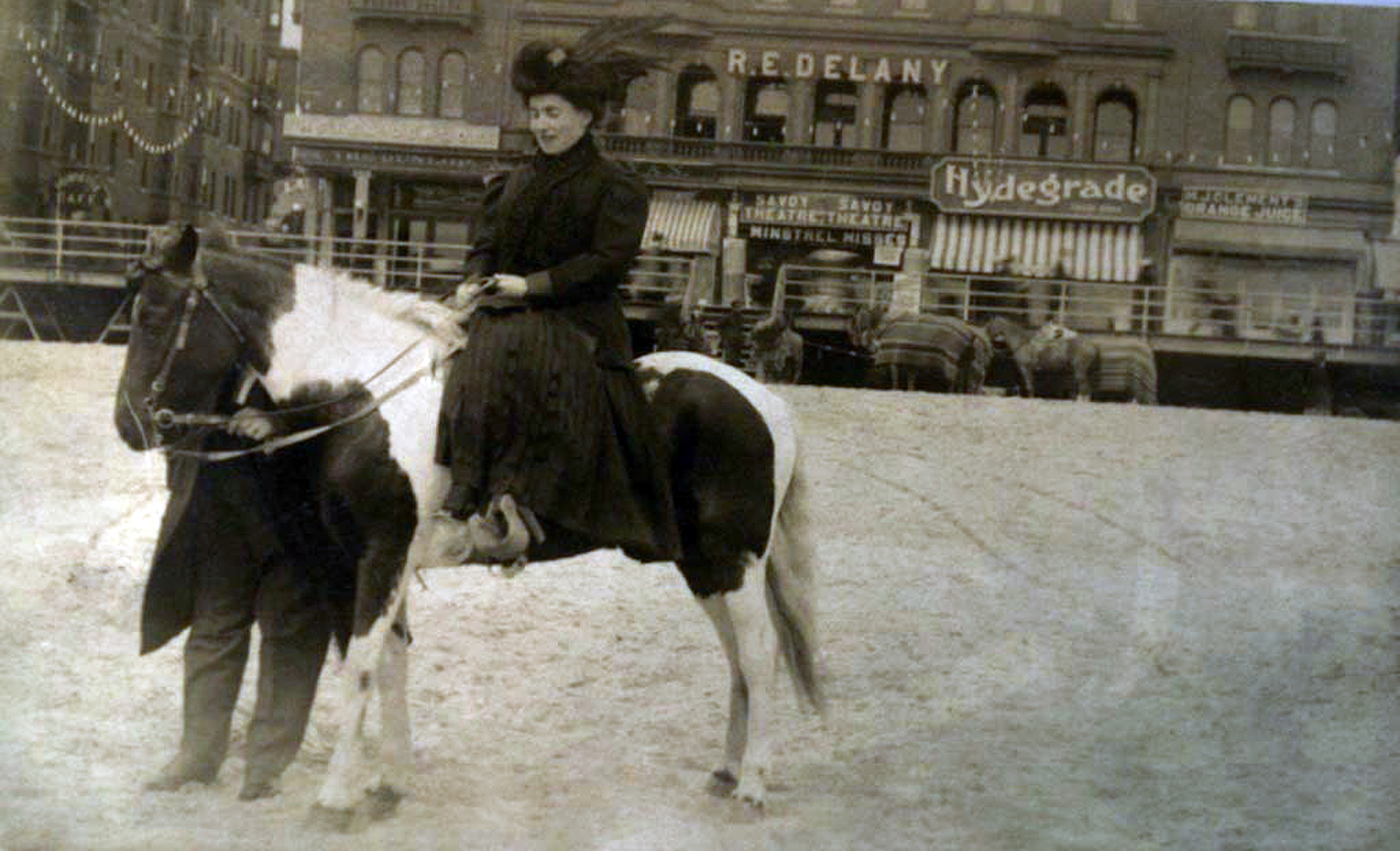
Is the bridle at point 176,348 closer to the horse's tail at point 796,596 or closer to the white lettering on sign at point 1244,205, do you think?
the horse's tail at point 796,596

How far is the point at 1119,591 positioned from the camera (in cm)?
621

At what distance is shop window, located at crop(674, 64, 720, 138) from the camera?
18.1 feet

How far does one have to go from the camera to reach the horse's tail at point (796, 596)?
183 inches

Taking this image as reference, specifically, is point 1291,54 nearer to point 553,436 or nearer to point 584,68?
point 584,68

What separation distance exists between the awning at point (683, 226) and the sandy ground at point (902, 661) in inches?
60.5

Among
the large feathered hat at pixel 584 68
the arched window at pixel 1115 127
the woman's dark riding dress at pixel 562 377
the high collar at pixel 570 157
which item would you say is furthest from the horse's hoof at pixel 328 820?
the arched window at pixel 1115 127

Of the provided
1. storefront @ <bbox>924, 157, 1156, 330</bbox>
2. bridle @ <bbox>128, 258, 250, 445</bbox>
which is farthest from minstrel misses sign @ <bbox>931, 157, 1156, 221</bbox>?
bridle @ <bbox>128, 258, 250, 445</bbox>

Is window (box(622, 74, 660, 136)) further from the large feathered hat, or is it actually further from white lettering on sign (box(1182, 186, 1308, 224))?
white lettering on sign (box(1182, 186, 1308, 224))

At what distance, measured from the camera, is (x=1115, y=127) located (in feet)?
18.6

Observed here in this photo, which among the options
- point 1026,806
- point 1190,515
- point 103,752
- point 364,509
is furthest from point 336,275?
point 1190,515

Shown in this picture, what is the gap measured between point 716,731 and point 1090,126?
9.08ft

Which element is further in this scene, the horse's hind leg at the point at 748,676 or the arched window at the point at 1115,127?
the arched window at the point at 1115,127

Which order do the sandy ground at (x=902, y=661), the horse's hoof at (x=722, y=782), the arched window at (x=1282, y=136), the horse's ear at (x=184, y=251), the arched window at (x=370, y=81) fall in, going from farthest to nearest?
the arched window at (x=1282, y=136) < the arched window at (x=370, y=81) < the horse's hoof at (x=722, y=782) < the sandy ground at (x=902, y=661) < the horse's ear at (x=184, y=251)

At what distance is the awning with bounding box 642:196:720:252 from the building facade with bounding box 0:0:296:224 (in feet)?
5.34
